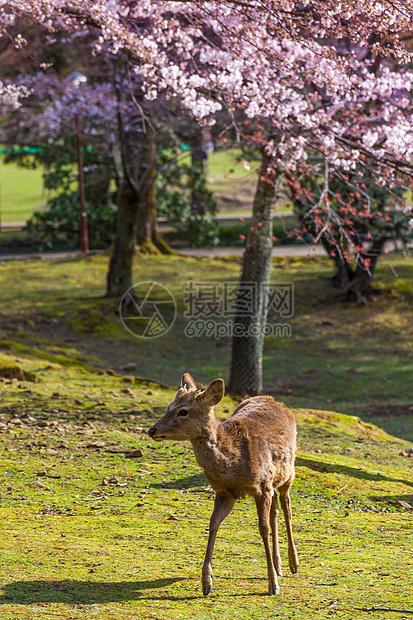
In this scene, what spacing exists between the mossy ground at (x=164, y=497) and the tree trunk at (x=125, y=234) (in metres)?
2.72

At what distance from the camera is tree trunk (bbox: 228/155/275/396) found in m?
12.7

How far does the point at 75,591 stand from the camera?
16.3 ft

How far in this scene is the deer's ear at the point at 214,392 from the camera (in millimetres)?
4934

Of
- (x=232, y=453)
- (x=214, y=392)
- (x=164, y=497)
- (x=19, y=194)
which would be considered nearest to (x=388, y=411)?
(x=164, y=497)

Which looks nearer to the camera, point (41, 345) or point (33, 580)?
point (33, 580)

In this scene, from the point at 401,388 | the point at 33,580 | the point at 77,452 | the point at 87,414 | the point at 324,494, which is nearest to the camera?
the point at 33,580

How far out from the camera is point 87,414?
1047cm

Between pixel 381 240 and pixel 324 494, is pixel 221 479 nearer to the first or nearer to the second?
pixel 324 494

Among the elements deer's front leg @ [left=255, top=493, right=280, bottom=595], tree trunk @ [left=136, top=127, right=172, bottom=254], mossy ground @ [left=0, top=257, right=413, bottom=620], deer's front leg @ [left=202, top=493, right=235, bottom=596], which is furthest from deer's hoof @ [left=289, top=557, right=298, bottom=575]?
tree trunk @ [left=136, top=127, right=172, bottom=254]

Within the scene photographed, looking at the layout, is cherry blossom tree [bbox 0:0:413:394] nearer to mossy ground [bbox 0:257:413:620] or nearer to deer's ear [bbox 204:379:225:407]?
mossy ground [bbox 0:257:413:620]

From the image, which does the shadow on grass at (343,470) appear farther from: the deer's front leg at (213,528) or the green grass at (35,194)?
the green grass at (35,194)

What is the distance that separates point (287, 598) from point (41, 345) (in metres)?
12.1

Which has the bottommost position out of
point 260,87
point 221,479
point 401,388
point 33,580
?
point 401,388

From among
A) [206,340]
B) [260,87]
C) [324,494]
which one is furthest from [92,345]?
[324,494]
